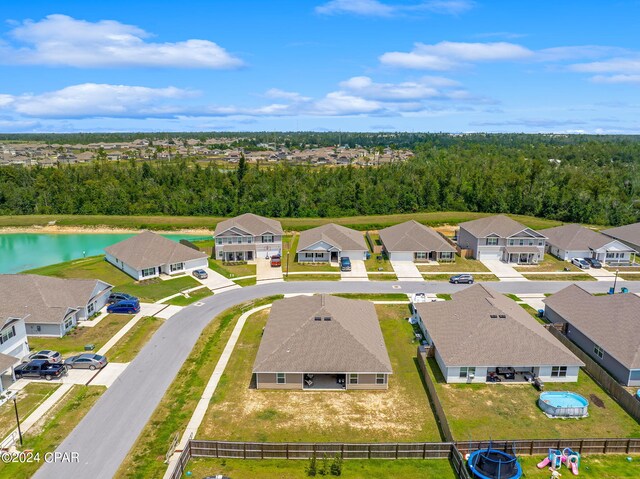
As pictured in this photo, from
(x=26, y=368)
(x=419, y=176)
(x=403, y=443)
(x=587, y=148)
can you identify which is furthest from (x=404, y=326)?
(x=587, y=148)

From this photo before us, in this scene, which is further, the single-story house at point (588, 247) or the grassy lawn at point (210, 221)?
the grassy lawn at point (210, 221)

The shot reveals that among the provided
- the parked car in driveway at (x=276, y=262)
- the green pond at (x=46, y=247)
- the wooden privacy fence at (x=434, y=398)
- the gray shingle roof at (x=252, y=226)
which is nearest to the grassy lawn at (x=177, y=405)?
the wooden privacy fence at (x=434, y=398)

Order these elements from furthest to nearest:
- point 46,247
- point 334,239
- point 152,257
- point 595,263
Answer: point 46,247, point 334,239, point 595,263, point 152,257

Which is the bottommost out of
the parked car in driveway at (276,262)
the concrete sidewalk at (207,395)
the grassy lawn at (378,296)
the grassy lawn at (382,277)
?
the concrete sidewalk at (207,395)

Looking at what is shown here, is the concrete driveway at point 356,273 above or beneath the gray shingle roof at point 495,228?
beneath

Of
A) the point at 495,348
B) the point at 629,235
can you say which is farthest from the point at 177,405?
the point at 629,235

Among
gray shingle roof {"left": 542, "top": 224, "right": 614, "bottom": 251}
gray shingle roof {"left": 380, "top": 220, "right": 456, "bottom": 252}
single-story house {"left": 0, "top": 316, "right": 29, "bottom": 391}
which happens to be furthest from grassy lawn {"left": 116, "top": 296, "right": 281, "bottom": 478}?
gray shingle roof {"left": 542, "top": 224, "right": 614, "bottom": 251}

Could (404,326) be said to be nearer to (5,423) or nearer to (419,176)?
(5,423)

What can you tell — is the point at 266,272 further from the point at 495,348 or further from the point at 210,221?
the point at 210,221

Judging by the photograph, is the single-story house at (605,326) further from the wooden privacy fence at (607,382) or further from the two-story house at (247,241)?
the two-story house at (247,241)
